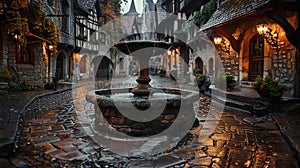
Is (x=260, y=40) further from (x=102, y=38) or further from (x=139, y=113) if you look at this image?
(x=102, y=38)

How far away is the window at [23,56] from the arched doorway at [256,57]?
37.3ft

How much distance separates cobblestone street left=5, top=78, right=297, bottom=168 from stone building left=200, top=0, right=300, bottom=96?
2912 millimetres

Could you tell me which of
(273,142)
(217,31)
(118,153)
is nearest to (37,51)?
(217,31)

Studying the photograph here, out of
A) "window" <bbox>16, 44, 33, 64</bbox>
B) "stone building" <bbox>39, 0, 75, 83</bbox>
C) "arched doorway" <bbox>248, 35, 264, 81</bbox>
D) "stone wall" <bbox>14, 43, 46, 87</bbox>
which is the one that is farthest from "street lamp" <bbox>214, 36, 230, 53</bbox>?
"stone building" <bbox>39, 0, 75, 83</bbox>

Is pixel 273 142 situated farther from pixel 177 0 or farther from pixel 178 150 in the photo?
pixel 177 0

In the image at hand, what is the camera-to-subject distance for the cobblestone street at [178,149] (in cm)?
300

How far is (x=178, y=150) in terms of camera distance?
11.4 ft

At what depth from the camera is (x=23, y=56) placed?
12375 millimetres

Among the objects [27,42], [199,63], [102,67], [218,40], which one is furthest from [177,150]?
[102,67]

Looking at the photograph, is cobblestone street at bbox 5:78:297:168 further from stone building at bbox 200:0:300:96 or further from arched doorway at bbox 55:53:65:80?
arched doorway at bbox 55:53:65:80

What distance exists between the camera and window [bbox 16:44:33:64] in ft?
39.3

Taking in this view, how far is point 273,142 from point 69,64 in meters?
18.8

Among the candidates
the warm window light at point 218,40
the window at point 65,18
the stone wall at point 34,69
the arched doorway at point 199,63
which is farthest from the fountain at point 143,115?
the window at point 65,18

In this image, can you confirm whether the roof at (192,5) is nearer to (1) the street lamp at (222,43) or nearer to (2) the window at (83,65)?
(1) the street lamp at (222,43)
